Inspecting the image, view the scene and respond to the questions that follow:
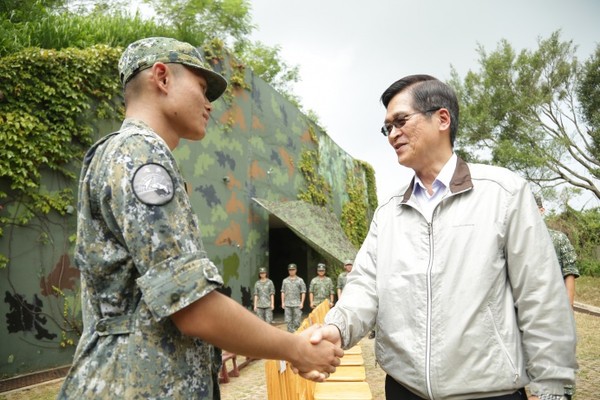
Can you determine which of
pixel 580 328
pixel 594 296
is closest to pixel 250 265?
pixel 580 328

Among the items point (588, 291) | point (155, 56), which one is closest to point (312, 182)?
point (588, 291)

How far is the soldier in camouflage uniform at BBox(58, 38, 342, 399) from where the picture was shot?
1.26m

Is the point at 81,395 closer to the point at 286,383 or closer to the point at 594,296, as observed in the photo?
the point at 286,383

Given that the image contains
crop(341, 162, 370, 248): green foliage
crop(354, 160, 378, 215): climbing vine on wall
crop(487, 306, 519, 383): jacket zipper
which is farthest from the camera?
crop(354, 160, 378, 215): climbing vine on wall

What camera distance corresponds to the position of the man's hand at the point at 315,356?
1.71m

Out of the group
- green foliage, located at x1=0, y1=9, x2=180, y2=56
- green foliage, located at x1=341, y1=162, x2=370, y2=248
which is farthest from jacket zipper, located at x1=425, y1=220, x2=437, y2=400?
green foliage, located at x1=341, y1=162, x2=370, y2=248

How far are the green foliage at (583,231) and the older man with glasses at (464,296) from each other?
778 inches

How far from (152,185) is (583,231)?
22764 millimetres

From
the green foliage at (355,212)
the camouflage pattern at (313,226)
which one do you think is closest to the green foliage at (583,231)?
the green foliage at (355,212)

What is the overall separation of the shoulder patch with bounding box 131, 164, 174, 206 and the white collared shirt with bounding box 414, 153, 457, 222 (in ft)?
3.66

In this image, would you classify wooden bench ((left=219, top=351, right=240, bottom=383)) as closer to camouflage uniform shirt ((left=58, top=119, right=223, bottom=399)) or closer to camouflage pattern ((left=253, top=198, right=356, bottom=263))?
camouflage pattern ((left=253, top=198, right=356, bottom=263))

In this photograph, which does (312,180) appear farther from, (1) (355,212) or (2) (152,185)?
(2) (152,185)

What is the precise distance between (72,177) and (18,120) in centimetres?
110

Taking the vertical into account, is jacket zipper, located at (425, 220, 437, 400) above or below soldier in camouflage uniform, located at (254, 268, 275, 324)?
above
